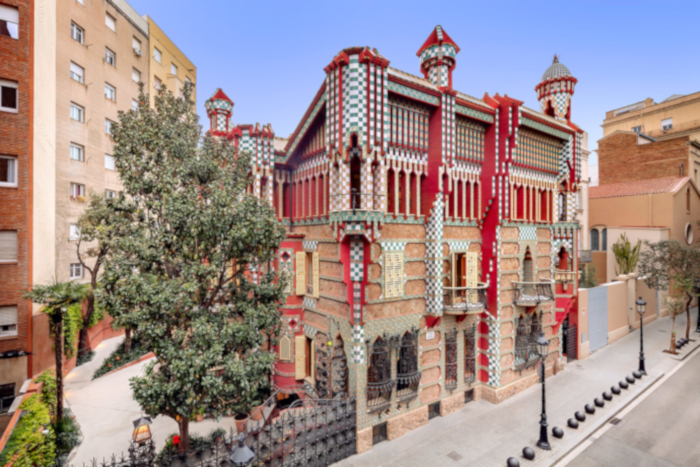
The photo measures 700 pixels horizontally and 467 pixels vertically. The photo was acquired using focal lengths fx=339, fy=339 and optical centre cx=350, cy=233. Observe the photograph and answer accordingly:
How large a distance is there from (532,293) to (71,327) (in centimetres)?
2338

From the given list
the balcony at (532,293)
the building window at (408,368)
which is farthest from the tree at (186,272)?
the balcony at (532,293)

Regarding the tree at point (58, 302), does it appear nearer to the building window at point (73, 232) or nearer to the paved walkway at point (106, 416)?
the paved walkway at point (106, 416)

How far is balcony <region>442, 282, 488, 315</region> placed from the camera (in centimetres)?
1320

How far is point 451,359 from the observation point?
14273 mm

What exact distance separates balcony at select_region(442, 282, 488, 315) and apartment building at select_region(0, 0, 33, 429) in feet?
56.3

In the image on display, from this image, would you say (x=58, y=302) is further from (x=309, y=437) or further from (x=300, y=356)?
(x=309, y=437)

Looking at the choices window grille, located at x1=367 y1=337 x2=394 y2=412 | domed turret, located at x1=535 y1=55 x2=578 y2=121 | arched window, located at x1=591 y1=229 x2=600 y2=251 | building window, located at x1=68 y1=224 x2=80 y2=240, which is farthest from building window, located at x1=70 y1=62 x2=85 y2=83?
arched window, located at x1=591 y1=229 x2=600 y2=251

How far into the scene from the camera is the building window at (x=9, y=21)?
14.1 m

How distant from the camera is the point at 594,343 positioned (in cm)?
2161

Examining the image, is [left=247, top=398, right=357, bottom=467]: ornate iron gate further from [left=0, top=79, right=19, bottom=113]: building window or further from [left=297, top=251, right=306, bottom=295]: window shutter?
[left=0, top=79, right=19, bottom=113]: building window

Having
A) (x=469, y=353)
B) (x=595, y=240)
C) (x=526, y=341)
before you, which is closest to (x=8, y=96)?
(x=469, y=353)

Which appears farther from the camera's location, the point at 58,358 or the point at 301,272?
the point at 301,272

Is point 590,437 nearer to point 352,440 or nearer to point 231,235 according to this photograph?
point 352,440

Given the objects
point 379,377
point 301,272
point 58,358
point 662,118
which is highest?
point 662,118
